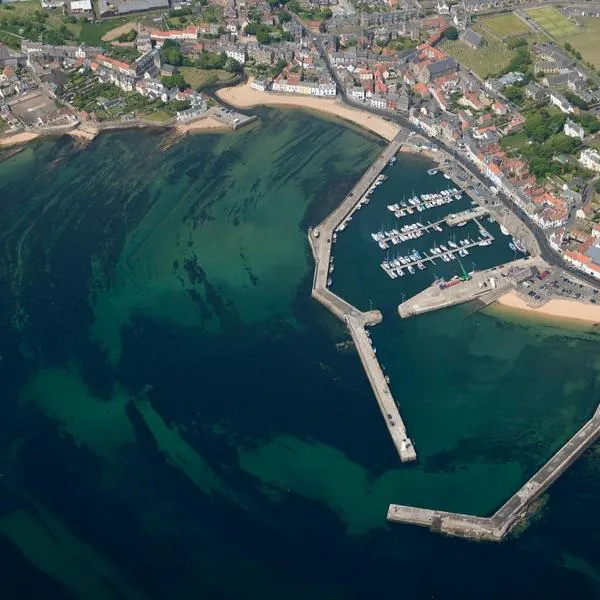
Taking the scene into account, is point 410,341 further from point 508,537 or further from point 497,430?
point 508,537

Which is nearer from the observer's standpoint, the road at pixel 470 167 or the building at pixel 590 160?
the road at pixel 470 167

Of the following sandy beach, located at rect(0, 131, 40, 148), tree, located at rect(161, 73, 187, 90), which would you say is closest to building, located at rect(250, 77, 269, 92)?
tree, located at rect(161, 73, 187, 90)

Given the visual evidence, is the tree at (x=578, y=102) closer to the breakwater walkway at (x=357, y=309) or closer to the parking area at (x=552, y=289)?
the breakwater walkway at (x=357, y=309)

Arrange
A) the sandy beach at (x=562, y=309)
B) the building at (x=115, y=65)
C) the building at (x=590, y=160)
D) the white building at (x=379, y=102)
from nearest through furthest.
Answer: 1. the sandy beach at (x=562, y=309)
2. the building at (x=590, y=160)
3. the white building at (x=379, y=102)
4. the building at (x=115, y=65)

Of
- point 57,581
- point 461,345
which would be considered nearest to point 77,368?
point 57,581

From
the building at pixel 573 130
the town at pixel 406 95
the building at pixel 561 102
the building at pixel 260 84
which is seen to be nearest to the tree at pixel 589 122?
the town at pixel 406 95

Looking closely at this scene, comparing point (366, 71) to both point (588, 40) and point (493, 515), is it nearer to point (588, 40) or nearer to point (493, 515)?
point (588, 40)

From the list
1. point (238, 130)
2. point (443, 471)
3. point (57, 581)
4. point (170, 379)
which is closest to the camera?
point (57, 581)

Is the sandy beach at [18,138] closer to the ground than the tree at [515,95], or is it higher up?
higher up
